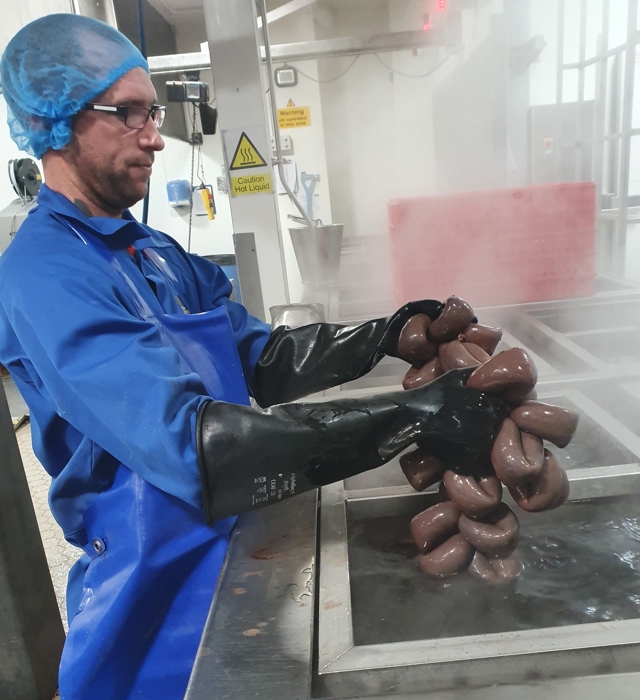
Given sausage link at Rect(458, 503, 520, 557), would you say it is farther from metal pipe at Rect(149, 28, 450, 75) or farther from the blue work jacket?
metal pipe at Rect(149, 28, 450, 75)

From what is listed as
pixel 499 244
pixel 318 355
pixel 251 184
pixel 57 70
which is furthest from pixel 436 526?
pixel 499 244

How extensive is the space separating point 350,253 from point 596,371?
98.8 inches

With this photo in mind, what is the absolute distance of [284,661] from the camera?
2.09ft

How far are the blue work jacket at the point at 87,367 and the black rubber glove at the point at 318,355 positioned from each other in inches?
16.3

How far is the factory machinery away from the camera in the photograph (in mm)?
610

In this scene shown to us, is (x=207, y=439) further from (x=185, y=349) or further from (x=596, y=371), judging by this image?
(x=596, y=371)

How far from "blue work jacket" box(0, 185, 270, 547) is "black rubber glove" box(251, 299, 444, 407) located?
41cm

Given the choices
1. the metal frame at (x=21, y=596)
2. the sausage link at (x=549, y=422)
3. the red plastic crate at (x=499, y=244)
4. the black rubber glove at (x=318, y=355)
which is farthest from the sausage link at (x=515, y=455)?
the red plastic crate at (x=499, y=244)

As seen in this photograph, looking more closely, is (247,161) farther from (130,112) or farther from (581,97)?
(581,97)

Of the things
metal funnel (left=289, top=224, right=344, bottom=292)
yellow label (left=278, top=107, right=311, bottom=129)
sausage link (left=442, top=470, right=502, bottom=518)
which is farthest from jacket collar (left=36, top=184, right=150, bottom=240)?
yellow label (left=278, top=107, right=311, bottom=129)

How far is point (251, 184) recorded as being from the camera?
1658 millimetres

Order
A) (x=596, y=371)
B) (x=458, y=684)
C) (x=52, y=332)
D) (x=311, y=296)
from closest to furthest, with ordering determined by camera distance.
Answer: (x=458, y=684) → (x=52, y=332) → (x=596, y=371) → (x=311, y=296)

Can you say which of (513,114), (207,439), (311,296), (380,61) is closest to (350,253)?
(311,296)

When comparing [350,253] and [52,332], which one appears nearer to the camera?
[52,332]
